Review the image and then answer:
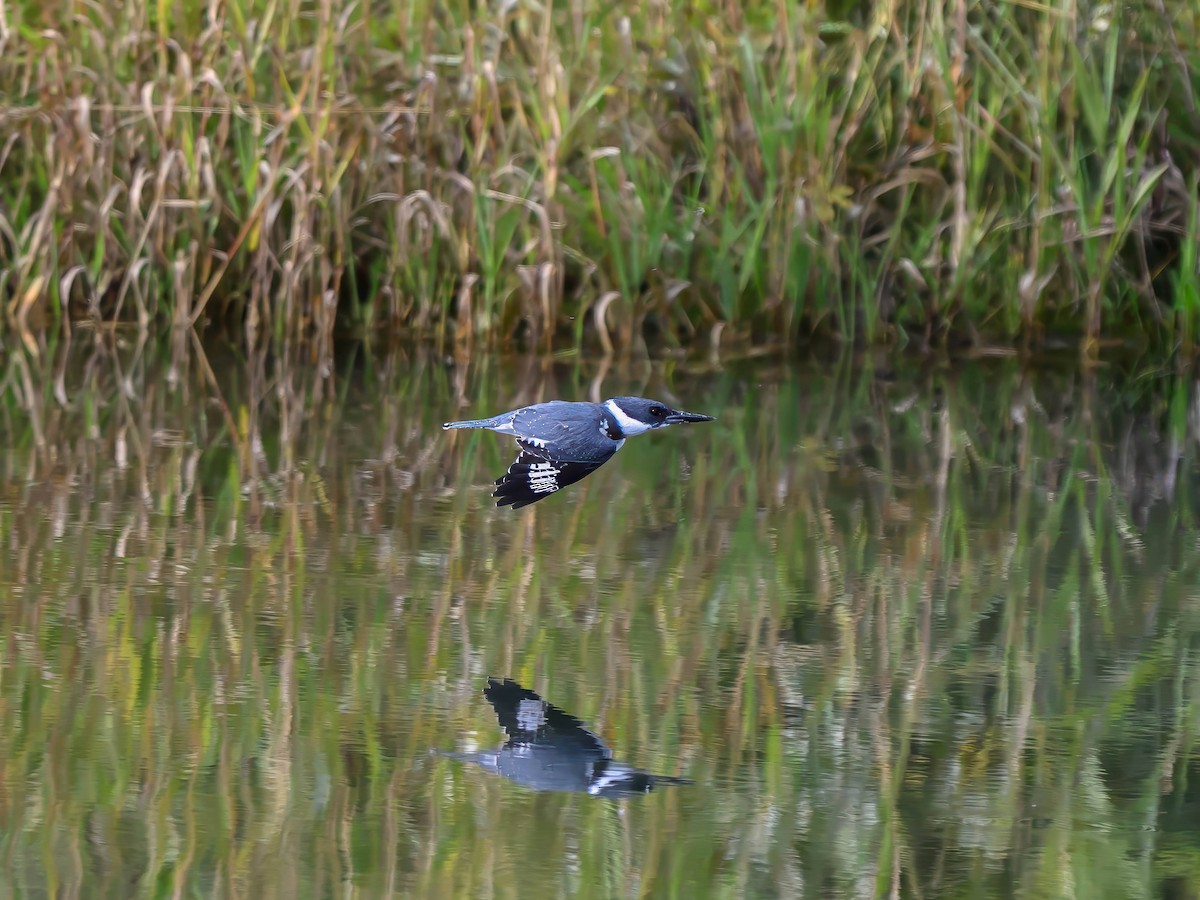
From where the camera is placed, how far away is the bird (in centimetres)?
259

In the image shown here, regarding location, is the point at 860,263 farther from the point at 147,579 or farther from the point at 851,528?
the point at 147,579

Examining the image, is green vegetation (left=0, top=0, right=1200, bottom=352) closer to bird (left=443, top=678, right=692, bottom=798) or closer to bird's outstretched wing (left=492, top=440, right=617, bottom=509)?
bird's outstretched wing (left=492, top=440, right=617, bottom=509)

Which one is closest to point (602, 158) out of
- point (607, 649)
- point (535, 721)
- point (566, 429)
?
point (566, 429)

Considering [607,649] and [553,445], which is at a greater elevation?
[553,445]

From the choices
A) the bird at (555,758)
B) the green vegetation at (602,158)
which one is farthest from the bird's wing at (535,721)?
the green vegetation at (602,158)

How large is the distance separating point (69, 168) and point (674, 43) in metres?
2.03

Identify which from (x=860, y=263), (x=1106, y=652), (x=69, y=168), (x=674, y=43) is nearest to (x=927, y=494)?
(x=1106, y=652)

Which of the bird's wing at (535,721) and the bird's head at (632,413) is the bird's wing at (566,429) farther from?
the bird's wing at (535,721)

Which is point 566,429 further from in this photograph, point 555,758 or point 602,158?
point 602,158

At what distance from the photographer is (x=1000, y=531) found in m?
4.21

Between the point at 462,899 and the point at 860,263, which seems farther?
the point at 860,263

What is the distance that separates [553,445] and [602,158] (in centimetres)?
275

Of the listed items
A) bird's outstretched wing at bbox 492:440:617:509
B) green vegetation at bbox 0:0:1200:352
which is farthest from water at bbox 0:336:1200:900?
green vegetation at bbox 0:0:1200:352

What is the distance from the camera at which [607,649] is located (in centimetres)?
323
